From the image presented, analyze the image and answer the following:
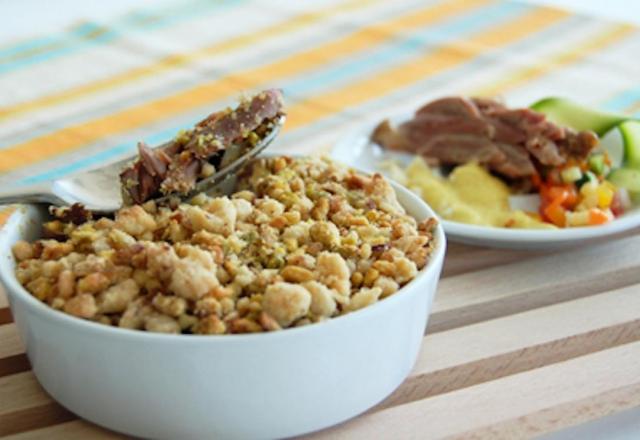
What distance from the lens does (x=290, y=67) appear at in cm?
272

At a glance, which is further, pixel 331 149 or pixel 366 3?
pixel 366 3

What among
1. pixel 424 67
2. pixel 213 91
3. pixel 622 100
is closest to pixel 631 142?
pixel 622 100

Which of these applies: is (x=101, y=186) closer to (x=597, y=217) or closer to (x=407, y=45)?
(x=597, y=217)

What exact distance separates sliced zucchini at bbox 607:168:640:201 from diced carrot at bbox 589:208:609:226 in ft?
0.49

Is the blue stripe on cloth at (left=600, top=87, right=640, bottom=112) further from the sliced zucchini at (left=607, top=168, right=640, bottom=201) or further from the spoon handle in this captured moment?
the spoon handle

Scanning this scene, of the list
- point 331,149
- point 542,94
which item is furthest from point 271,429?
point 542,94

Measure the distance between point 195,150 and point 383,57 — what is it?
1.35 metres

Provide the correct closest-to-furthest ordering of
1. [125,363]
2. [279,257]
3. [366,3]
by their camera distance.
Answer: [125,363]
[279,257]
[366,3]

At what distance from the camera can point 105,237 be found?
139cm

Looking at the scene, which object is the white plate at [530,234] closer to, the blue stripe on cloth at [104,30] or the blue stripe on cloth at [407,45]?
the blue stripe on cloth at [407,45]

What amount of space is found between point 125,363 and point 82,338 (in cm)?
6

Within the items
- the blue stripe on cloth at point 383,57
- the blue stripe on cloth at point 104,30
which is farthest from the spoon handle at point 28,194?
the blue stripe on cloth at point 104,30

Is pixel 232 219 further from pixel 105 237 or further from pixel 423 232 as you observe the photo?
pixel 423 232

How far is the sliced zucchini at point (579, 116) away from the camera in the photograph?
6.88 feet
